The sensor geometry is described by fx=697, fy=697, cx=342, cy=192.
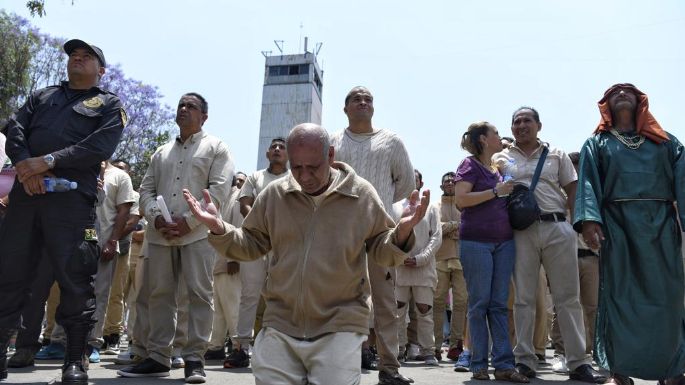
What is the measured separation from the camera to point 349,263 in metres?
3.79

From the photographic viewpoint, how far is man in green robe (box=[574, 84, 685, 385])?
5391 millimetres

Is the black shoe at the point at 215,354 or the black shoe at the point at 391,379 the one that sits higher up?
the black shoe at the point at 391,379

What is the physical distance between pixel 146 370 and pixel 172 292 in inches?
27.2

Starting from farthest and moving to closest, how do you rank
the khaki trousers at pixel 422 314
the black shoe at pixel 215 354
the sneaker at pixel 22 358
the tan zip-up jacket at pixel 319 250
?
the khaki trousers at pixel 422 314 < the black shoe at pixel 215 354 < the sneaker at pixel 22 358 < the tan zip-up jacket at pixel 319 250

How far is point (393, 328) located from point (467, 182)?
1696 millimetres

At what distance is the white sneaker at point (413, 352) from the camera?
9261 mm

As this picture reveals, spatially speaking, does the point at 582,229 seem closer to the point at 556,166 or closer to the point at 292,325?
the point at 556,166

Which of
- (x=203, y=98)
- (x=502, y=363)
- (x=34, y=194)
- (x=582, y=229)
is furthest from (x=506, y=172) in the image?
(x=34, y=194)

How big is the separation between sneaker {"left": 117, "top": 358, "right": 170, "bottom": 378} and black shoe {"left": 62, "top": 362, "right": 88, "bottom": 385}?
3.25 ft

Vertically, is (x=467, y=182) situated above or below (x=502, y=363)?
above

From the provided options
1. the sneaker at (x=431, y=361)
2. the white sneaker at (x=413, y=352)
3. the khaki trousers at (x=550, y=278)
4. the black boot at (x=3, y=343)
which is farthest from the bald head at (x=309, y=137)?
the white sneaker at (x=413, y=352)

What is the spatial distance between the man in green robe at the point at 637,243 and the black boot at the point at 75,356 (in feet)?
12.8

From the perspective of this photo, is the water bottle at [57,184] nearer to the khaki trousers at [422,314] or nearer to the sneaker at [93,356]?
the sneaker at [93,356]

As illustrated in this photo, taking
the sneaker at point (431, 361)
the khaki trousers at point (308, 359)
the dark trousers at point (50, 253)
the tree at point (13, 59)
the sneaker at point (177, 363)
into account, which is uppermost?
the tree at point (13, 59)
